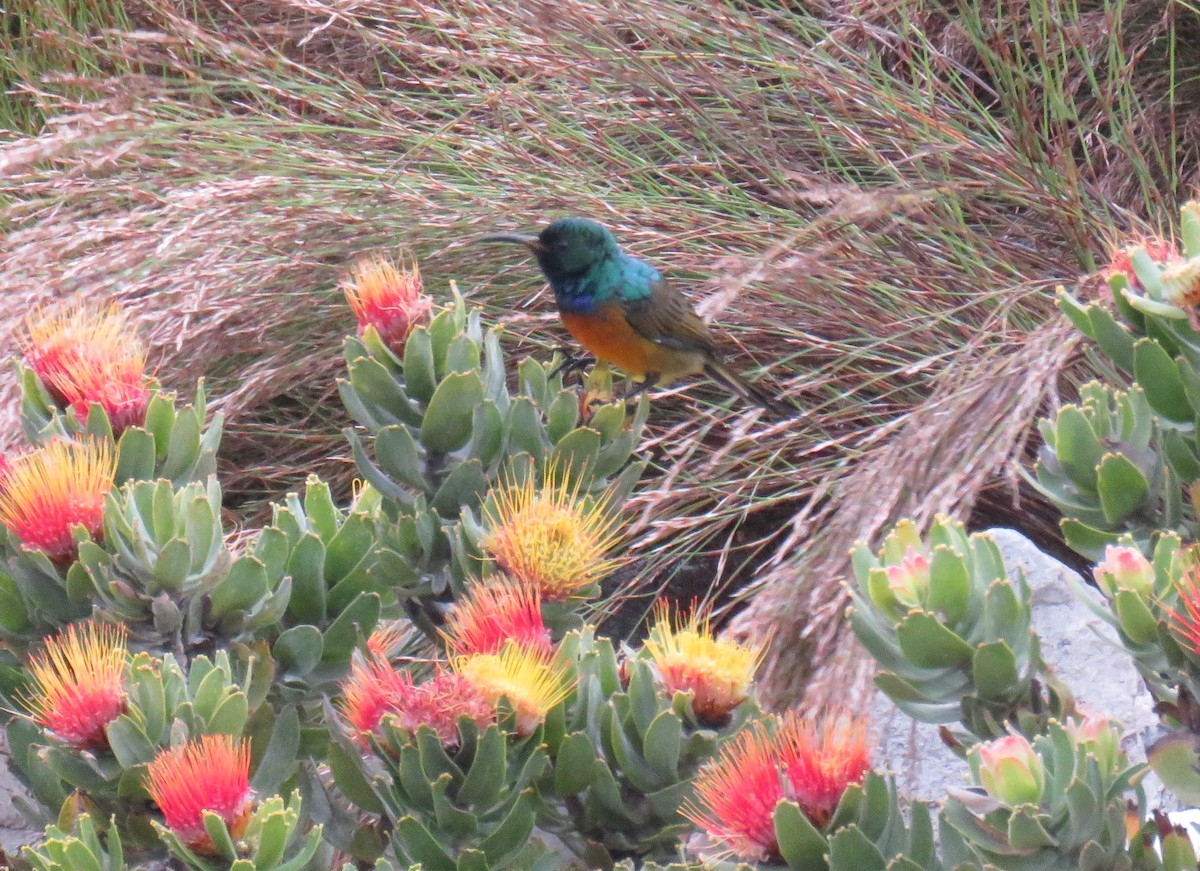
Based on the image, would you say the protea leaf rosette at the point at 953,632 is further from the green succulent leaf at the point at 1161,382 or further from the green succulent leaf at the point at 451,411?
the green succulent leaf at the point at 451,411

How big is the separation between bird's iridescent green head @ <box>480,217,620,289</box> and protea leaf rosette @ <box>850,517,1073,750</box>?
1.54m

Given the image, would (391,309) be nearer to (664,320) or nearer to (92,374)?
(92,374)

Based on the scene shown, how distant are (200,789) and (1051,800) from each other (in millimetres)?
527

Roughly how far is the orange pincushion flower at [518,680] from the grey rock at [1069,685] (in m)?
0.84

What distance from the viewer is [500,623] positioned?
3.26 ft

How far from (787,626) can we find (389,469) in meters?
0.61

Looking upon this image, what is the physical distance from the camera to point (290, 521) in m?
1.15

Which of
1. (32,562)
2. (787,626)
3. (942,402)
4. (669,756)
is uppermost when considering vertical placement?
(32,562)

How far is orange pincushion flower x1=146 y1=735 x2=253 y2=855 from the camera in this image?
2.78ft

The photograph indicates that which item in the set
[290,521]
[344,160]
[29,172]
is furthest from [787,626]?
[29,172]

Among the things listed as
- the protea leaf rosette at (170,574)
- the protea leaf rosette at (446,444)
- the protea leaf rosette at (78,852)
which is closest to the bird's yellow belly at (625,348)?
the protea leaf rosette at (446,444)

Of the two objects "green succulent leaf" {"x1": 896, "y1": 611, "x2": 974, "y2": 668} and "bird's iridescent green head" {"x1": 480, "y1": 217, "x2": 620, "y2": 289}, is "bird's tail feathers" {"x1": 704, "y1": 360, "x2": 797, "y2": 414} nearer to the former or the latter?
"bird's iridescent green head" {"x1": 480, "y1": 217, "x2": 620, "y2": 289}

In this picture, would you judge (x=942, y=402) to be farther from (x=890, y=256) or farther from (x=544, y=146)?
(x=544, y=146)

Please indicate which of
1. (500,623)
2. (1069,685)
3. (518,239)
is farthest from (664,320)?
(500,623)
